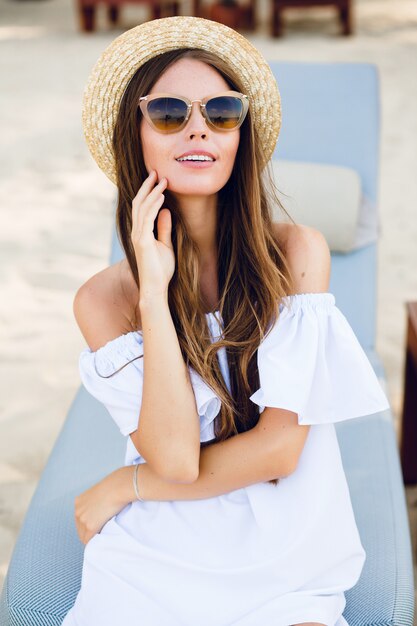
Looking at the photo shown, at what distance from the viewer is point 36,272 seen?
422cm

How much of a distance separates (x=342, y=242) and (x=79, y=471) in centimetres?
111

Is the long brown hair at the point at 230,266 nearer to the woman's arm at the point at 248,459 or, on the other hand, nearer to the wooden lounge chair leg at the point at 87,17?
the woman's arm at the point at 248,459

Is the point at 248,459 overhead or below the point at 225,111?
below

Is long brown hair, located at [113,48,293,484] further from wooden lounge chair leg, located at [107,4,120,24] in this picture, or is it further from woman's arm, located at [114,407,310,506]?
wooden lounge chair leg, located at [107,4,120,24]

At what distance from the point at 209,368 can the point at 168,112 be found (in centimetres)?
49

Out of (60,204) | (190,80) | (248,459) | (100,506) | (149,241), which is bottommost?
(60,204)

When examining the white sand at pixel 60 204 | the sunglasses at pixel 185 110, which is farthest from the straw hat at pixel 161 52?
the white sand at pixel 60 204

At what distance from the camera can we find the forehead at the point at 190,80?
5.49 ft

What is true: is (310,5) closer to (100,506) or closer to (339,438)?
(339,438)

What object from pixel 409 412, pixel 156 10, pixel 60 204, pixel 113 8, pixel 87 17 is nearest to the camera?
pixel 409 412

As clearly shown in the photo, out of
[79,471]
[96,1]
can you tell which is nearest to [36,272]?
[79,471]

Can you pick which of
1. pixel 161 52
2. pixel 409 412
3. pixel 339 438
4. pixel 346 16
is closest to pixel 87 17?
pixel 346 16

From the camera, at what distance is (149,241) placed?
5.50 ft

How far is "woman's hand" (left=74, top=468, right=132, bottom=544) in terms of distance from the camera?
1.81 metres
